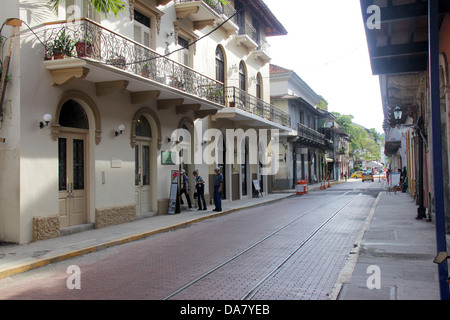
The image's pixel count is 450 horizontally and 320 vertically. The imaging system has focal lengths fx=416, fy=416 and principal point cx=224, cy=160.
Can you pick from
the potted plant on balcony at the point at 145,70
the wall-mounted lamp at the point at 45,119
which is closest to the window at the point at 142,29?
the potted plant on balcony at the point at 145,70

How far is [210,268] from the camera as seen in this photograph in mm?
7363

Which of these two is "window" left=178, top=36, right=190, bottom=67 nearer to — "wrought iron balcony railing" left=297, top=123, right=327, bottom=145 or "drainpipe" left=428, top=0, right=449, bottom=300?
"drainpipe" left=428, top=0, right=449, bottom=300

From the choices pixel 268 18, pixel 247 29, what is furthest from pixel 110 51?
pixel 268 18

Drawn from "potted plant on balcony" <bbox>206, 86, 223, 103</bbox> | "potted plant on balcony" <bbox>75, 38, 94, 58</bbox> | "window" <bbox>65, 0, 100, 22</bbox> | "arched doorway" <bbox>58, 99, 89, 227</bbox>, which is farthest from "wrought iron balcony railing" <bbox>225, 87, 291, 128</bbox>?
"potted plant on balcony" <bbox>75, 38, 94, 58</bbox>

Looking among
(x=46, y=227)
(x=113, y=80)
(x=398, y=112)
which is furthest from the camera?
(x=398, y=112)

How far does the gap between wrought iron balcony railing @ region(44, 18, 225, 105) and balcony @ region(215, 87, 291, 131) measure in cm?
431

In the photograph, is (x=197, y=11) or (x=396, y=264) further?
(x=197, y=11)

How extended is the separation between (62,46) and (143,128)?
498 cm

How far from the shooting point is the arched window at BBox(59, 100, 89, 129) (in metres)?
11.3

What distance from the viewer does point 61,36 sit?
10.4 meters

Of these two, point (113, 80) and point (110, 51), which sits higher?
point (110, 51)

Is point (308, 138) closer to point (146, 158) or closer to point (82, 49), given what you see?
point (146, 158)

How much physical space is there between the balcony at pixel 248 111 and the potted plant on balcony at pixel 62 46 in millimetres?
9841
